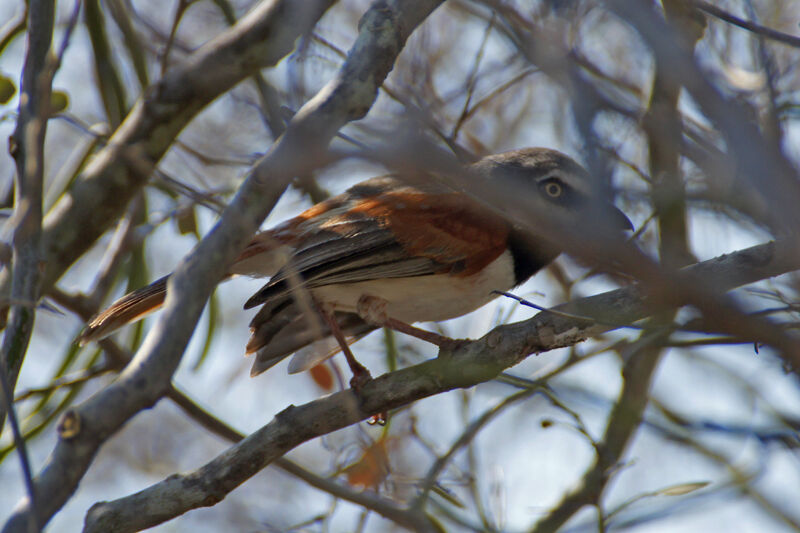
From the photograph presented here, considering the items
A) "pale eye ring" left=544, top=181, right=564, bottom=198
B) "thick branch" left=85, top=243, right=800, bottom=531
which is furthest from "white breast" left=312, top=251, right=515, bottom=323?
"thick branch" left=85, top=243, right=800, bottom=531

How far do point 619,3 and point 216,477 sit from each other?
8.20 ft

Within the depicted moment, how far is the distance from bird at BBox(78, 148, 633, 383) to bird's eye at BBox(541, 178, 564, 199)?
12 centimetres

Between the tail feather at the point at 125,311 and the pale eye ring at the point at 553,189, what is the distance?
254 cm

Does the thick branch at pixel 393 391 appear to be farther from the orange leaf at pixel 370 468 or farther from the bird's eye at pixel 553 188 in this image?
the bird's eye at pixel 553 188

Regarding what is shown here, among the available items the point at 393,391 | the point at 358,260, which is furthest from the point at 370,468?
the point at 358,260

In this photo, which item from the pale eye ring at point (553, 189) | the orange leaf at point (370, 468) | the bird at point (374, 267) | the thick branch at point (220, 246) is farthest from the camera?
the pale eye ring at point (553, 189)

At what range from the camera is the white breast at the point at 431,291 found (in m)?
5.10

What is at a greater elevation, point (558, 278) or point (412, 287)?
point (558, 278)

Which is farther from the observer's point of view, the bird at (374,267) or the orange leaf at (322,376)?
the orange leaf at (322,376)

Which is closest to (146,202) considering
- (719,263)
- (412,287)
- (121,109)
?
(121,109)

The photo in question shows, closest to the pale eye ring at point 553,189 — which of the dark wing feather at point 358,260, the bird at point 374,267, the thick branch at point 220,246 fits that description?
the bird at point 374,267

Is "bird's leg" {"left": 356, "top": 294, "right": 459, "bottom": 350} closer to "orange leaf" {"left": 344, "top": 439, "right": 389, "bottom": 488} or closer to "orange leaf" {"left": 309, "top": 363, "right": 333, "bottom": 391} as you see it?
"orange leaf" {"left": 309, "top": 363, "right": 333, "bottom": 391}

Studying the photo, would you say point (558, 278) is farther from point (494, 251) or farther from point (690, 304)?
point (690, 304)

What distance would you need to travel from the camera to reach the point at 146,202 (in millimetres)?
5895
